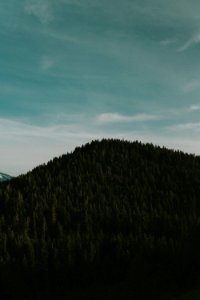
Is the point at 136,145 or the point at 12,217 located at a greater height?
the point at 136,145

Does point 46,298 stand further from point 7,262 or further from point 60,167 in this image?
point 60,167

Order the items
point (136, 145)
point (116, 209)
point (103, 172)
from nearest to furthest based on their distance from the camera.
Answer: point (116, 209)
point (103, 172)
point (136, 145)

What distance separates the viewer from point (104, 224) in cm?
1891

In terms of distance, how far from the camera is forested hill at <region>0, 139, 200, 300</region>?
14398mm

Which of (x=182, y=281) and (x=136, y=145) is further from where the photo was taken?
(x=136, y=145)

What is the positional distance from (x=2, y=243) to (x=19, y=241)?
2.58ft

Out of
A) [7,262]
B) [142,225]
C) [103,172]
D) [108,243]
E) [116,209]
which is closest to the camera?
[7,262]

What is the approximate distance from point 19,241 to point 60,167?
10.9 metres

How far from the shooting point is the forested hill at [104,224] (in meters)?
14.4

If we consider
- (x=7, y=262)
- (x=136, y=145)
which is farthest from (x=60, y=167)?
(x=7, y=262)

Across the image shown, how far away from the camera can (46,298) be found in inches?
539

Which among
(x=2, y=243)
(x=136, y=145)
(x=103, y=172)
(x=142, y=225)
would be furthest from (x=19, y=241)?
(x=136, y=145)

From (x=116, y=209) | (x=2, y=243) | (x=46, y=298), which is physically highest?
(x=116, y=209)

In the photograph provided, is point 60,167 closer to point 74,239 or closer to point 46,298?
point 74,239
